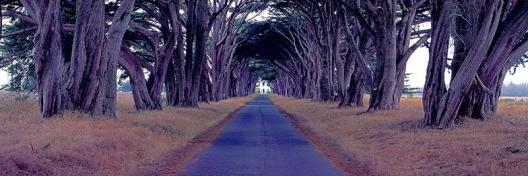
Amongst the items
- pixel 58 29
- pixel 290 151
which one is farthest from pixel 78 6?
pixel 290 151

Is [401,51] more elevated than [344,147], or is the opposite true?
[401,51]

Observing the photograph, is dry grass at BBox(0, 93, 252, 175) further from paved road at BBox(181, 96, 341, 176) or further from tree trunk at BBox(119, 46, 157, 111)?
tree trunk at BBox(119, 46, 157, 111)

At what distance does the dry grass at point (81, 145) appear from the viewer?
10211mm

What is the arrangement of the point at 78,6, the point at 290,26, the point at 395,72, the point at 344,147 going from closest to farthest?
the point at 344,147 < the point at 78,6 < the point at 395,72 < the point at 290,26

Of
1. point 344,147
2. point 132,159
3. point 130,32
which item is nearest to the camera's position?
point 132,159

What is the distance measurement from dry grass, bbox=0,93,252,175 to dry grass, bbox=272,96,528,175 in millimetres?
4441

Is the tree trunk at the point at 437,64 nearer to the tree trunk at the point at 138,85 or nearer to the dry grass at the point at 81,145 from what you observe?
the dry grass at the point at 81,145

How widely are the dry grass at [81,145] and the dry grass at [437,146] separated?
444cm

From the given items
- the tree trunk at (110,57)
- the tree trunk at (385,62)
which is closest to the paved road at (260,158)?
the tree trunk at (110,57)

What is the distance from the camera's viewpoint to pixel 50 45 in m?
18.0

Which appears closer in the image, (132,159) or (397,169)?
(397,169)

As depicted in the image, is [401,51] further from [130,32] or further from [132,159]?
[132,159]

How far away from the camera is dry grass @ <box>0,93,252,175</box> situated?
402 inches

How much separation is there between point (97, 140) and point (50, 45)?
568 centimetres
